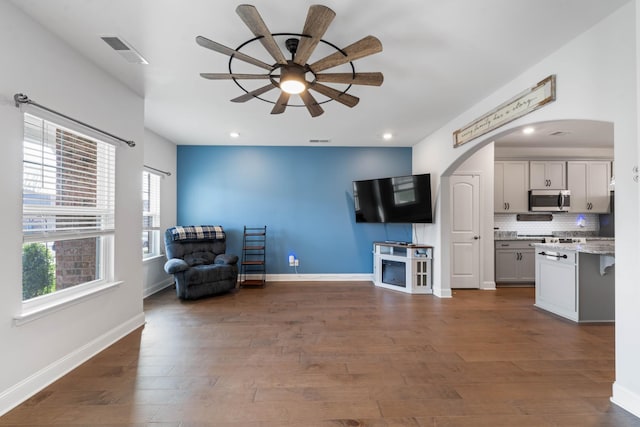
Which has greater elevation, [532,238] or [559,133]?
[559,133]

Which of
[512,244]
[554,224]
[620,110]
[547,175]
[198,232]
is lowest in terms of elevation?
[512,244]

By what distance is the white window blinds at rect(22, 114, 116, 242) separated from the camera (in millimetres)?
2039

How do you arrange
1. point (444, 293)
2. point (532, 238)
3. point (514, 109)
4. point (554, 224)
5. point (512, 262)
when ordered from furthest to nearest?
point (554, 224)
point (532, 238)
point (512, 262)
point (444, 293)
point (514, 109)

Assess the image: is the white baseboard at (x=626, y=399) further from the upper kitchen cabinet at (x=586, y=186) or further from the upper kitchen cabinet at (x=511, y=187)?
the upper kitchen cabinet at (x=586, y=186)

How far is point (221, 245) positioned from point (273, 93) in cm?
305

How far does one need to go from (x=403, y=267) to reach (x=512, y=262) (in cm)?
213

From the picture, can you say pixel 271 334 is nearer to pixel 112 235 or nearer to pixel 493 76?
pixel 112 235

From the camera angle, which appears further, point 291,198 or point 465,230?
point 291,198

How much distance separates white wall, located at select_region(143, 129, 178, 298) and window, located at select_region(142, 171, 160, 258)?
0.23 ft

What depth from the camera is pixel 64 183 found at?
7.70ft

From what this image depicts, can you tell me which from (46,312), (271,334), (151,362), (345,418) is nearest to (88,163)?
(46,312)

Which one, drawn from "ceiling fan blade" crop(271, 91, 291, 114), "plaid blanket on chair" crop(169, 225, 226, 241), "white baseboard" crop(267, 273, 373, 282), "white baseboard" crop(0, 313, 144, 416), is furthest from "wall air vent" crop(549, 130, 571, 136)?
"white baseboard" crop(0, 313, 144, 416)

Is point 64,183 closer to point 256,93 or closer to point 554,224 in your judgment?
point 256,93

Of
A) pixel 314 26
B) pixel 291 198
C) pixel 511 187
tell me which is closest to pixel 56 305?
pixel 314 26
